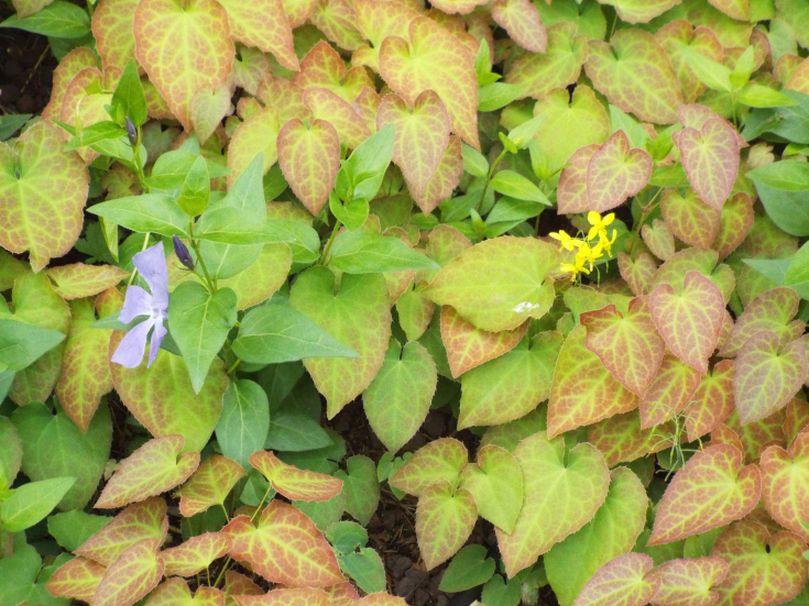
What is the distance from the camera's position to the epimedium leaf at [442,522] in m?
2.20

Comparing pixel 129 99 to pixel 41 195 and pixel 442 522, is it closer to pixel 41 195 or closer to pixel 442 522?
pixel 41 195

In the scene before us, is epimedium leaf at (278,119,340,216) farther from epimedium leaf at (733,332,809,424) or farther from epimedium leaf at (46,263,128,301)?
epimedium leaf at (733,332,809,424)

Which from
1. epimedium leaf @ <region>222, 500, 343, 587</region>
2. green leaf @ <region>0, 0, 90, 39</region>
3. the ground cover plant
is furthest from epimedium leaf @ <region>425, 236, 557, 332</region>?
green leaf @ <region>0, 0, 90, 39</region>

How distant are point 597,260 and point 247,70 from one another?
39.8 inches

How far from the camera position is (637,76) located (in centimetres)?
275

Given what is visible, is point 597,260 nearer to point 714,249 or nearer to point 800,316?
point 714,249

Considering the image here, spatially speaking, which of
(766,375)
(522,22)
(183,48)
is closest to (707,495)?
(766,375)

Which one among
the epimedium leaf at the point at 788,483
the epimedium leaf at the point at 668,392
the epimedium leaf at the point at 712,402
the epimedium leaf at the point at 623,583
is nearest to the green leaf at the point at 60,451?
the epimedium leaf at the point at 623,583

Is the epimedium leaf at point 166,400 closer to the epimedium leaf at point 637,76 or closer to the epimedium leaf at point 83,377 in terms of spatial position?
the epimedium leaf at point 83,377

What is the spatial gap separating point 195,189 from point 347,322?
1.79 ft

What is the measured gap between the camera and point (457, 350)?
90.1 inches

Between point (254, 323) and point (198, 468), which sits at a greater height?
point (254, 323)

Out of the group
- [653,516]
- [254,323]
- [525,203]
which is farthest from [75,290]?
[653,516]

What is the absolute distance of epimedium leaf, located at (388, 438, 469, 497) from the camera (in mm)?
2281
